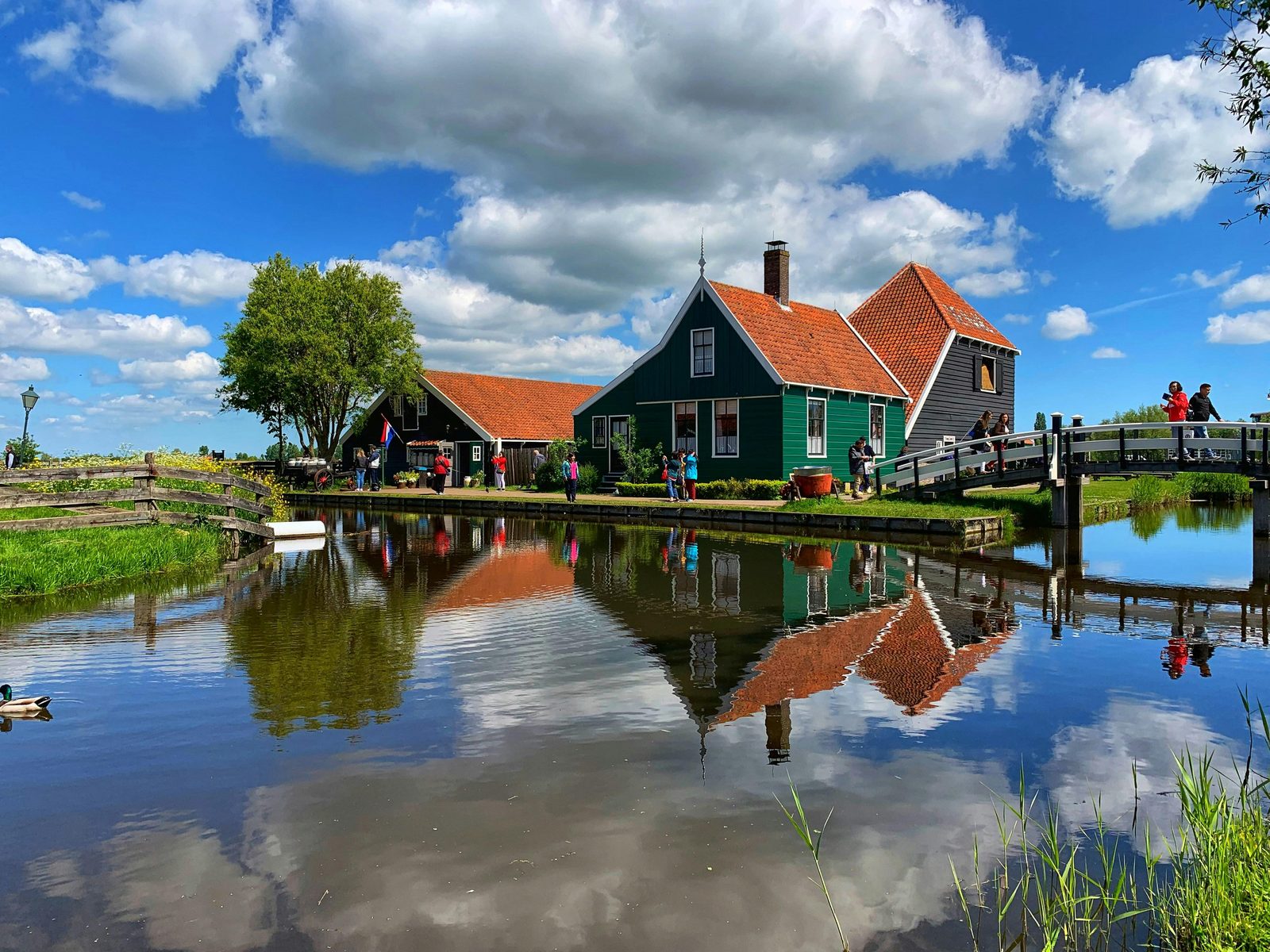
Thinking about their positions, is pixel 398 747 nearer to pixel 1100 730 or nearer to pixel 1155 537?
pixel 1100 730

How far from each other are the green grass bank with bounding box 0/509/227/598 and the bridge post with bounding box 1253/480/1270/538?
2097 cm

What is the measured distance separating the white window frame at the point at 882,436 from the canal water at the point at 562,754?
1858cm

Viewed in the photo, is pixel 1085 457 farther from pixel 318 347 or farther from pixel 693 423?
pixel 318 347

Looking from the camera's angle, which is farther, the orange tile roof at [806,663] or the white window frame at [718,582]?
the white window frame at [718,582]

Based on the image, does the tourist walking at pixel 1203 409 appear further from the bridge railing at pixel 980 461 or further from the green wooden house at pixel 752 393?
the green wooden house at pixel 752 393

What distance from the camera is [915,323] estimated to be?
109 ft

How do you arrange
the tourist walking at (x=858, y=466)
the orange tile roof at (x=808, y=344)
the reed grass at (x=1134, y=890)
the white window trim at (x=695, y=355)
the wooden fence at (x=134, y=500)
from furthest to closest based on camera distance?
1. the white window trim at (x=695, y=355)
2. the orange tile roof at (x=808, y=344)
3. the tourist walking at (x=858, y=466)
4. the wooden fence at (x=134, y=500)
5. the reed grass at (x=1134, y=890)

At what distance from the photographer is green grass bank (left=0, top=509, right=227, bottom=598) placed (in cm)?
1119

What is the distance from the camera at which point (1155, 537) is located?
1958 cm

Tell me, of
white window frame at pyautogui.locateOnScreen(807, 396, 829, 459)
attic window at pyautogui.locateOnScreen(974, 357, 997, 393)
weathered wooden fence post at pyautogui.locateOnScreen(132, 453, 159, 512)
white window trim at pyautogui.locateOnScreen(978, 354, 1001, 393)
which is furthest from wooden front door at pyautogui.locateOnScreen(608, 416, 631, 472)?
weathered wooden fence post at pyautogui.locateOnScreen(132, 453, 159, 512)

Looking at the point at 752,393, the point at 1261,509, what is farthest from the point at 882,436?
the point at 1261,509

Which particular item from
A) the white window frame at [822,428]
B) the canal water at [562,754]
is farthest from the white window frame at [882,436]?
the canal water at [562,754]

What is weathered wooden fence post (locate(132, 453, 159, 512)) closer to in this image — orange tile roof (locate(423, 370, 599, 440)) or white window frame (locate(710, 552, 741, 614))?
white window frame (locate(710, 552, 741, 614))

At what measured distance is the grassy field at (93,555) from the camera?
11.2m
